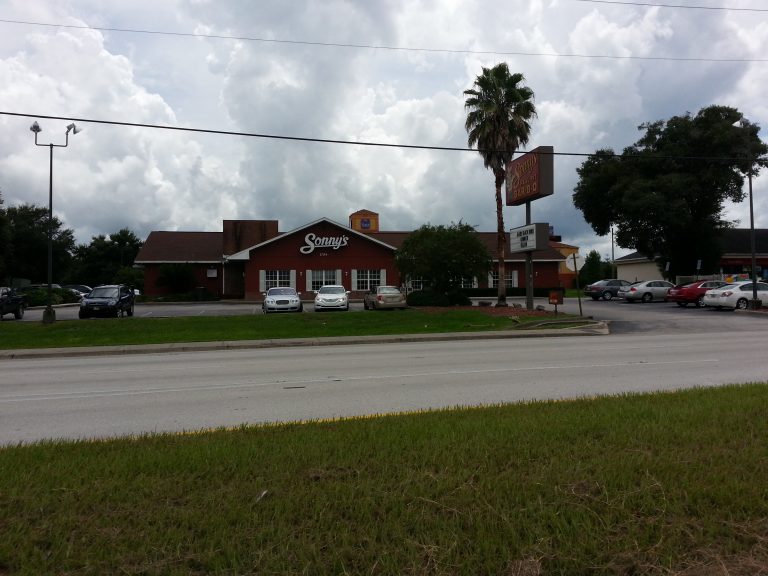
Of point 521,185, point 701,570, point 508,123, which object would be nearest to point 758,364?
point 701,570

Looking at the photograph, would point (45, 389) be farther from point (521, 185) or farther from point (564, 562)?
point (521, 185)

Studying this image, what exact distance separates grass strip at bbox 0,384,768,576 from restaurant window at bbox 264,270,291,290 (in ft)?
129

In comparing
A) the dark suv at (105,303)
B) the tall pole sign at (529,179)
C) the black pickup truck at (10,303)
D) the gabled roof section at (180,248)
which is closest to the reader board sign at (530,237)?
the tall pole sign at (529,179)

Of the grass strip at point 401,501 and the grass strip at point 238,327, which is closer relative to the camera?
the grass strip at point 401,501

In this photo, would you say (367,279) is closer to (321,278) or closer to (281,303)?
(321,278)

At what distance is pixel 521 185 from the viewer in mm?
27781

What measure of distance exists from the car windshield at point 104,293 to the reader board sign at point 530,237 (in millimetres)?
20590

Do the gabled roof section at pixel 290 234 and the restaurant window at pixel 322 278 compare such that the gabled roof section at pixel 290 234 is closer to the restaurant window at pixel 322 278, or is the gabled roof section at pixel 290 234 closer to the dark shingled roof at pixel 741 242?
the restaurant window at pixel 322 278

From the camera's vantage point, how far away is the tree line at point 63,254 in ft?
233

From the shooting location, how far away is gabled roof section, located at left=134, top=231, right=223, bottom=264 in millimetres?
47284

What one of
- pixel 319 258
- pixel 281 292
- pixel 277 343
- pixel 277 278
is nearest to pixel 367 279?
pixel 319 258

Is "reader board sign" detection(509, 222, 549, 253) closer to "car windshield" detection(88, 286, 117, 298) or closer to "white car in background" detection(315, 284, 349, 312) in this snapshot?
"white car in background" detection(315, 284, 349, 312)

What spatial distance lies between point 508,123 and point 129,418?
26.6 meters

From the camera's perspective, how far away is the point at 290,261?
44.8 metres
